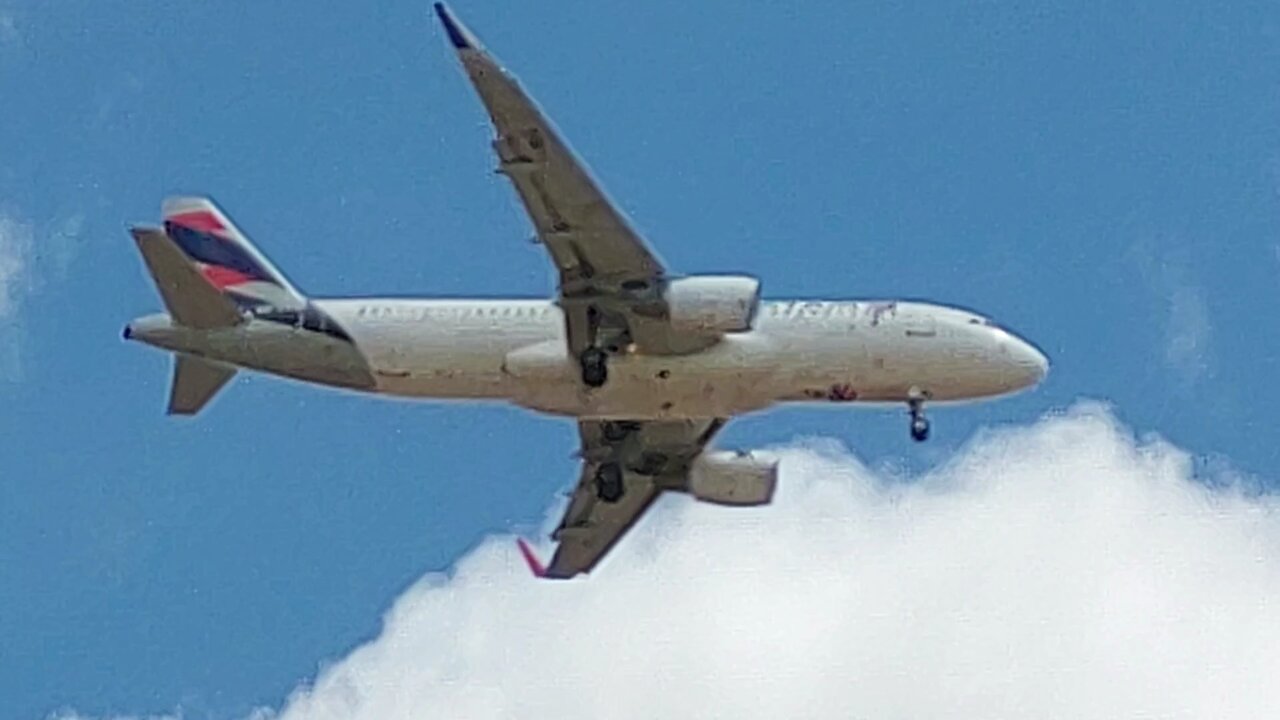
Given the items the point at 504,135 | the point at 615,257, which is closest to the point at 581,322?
the point at 615,257

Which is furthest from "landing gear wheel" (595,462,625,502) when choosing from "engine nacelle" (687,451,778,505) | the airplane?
the airplane

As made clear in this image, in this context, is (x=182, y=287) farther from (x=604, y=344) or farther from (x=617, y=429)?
(x=617, y=429)

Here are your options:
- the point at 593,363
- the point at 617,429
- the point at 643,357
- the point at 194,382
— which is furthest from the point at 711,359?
the point at 194,382

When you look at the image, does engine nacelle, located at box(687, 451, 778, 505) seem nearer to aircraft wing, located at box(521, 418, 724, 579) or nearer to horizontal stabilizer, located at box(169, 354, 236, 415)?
aircraft wing, located at box(521, 418, 724, 579)

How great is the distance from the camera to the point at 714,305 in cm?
8869

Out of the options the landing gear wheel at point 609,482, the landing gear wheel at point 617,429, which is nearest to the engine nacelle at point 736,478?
the landing gear wheel at point 617,429

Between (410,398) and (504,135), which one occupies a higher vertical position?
(504,135)

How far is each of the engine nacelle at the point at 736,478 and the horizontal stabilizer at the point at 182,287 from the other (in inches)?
649

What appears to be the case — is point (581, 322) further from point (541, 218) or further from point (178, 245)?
point (178, 245)

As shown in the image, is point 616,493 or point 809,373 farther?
point 616,493

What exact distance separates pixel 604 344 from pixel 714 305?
4138 mm

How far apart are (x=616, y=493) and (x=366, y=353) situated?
13.0m

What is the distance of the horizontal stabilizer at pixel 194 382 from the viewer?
9312 centimetres

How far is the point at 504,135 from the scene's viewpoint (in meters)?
83.8
